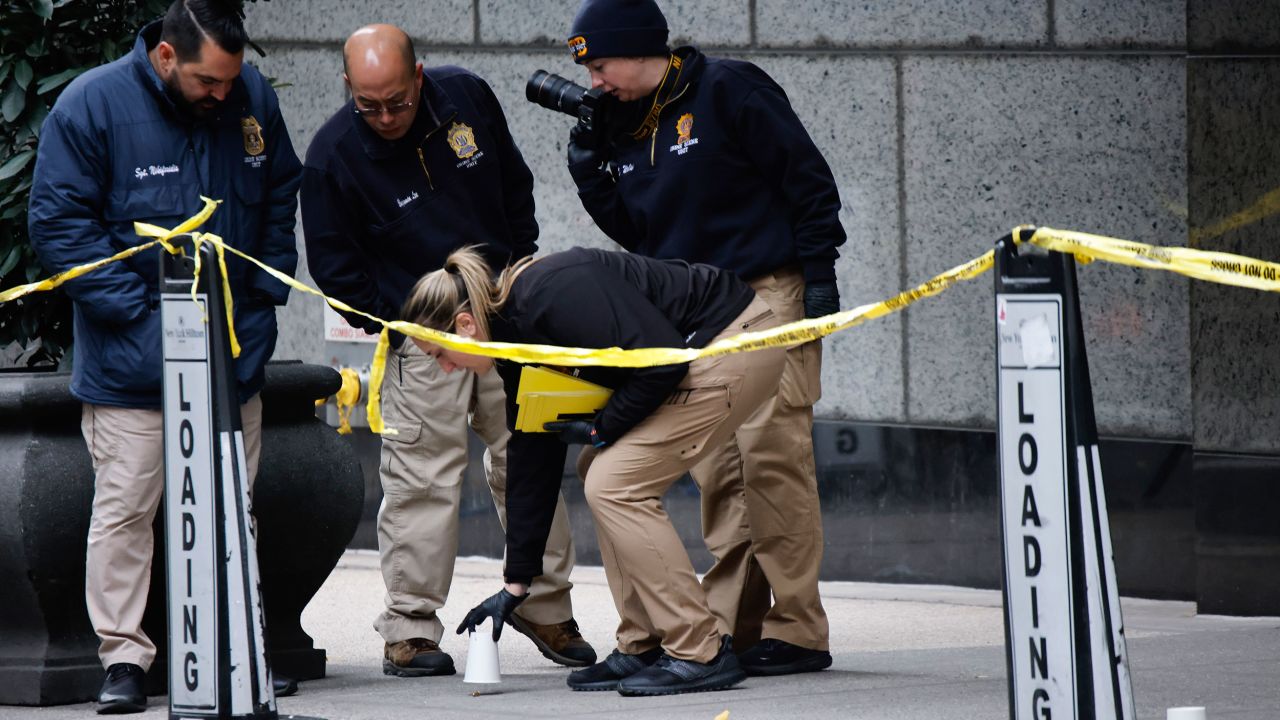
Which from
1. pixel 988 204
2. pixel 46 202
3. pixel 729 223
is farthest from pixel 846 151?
pixel 46 202

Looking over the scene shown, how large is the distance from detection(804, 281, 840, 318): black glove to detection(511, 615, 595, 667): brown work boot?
133 centimetres

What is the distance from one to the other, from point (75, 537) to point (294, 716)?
1.04 metres

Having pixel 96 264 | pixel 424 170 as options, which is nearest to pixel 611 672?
pixel 424 170

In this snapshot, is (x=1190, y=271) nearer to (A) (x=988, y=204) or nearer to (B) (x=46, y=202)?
(B) (x=46, y=202)

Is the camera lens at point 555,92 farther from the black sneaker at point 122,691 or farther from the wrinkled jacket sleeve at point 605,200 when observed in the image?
the black sneaker at point 122,691

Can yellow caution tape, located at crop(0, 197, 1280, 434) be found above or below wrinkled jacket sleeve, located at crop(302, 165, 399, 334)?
below

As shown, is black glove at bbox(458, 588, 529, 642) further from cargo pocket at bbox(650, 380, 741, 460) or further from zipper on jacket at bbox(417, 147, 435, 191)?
zipper on jacket at bbox(417, 147, 435, 191)

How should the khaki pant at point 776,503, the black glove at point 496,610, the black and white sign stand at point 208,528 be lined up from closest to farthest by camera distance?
1. the black and white sign stand at point 208,528
2. the black glove at point 496,610
3. the khaki pant at point 776,503

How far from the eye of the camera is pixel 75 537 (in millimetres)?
5371

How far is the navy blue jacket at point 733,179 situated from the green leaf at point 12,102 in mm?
1839

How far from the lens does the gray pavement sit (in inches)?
192

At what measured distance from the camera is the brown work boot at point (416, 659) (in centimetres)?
585

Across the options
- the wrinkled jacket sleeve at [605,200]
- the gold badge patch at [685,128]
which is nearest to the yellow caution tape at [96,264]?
the wrinkled jacket sleeve at [605,200]

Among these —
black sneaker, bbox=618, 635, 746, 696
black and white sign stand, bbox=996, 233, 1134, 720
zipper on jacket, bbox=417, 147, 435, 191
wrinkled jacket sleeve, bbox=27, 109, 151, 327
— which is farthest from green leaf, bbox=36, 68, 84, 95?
black and white sign stand, bbox=996, 233, 1134, 720
